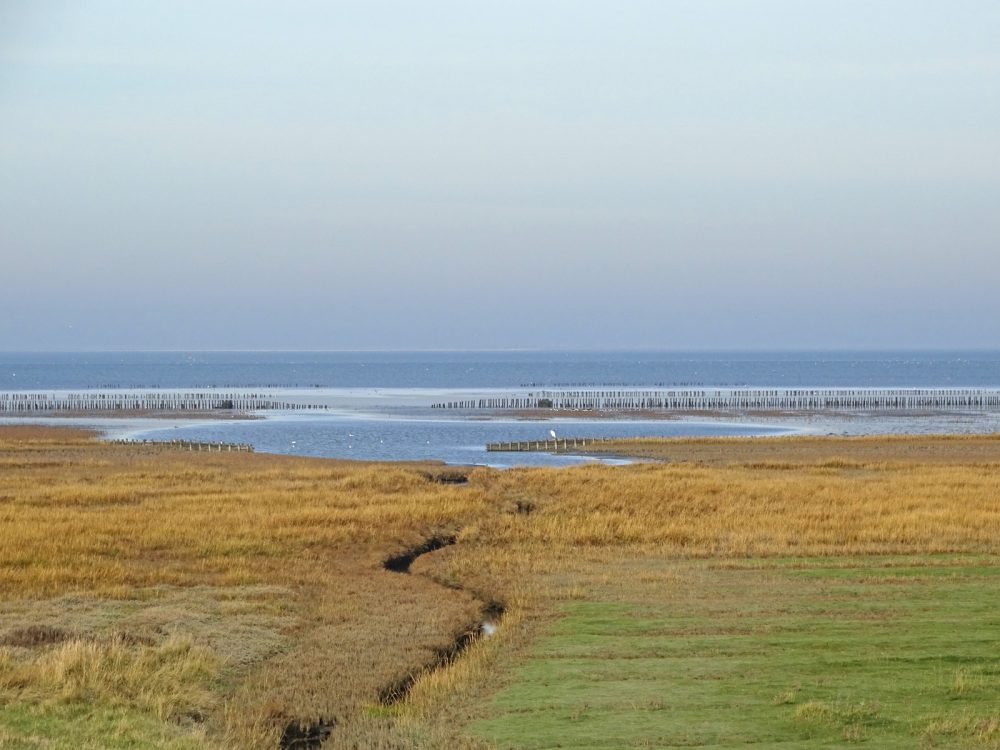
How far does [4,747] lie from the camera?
1125 cm

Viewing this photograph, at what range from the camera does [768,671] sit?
15.0m

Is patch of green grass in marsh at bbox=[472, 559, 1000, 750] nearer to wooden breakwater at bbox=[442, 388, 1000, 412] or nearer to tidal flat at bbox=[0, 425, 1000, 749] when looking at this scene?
tidal flat at bbox=[0, 425, 1000, 749]

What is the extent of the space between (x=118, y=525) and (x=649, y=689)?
18495 millimetres

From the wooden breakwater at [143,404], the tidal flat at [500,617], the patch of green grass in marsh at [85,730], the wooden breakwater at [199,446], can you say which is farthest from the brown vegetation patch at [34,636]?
the wooden breakwater at [143,404]

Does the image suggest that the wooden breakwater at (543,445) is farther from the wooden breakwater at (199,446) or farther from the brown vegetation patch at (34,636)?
the brown vegetation patch at (34,636)

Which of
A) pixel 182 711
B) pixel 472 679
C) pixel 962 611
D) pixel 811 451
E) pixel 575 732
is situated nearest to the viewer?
pixel 575 732

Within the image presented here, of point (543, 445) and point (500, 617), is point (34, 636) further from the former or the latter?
point (543, 445)

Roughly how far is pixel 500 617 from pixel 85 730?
8880 mm

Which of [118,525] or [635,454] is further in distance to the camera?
[635,454]

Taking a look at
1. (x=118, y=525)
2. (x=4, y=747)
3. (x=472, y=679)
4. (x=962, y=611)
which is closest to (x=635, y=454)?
(x=118, y=525)

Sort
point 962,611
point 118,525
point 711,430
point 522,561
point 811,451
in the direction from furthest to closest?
point 711,430
point 811,451
point 118,525
point 522,561
point 962,611

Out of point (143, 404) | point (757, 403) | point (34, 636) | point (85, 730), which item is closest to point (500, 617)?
point (34, 636)

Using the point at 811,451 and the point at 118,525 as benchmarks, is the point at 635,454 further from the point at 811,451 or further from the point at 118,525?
the point at 118,525

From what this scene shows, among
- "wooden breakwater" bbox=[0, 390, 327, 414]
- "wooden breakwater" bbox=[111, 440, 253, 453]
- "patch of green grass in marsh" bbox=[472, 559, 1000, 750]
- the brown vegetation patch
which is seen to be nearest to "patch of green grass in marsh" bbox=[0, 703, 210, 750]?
"patch of green grass in marsh" bbox=[472, 559, 1000, 750]
